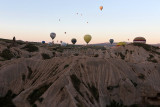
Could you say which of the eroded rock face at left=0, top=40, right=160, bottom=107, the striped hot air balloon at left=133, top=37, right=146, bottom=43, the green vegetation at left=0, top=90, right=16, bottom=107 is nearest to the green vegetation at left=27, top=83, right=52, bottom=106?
the eroded rock face at left=0, top=40, right=160, bottom=107

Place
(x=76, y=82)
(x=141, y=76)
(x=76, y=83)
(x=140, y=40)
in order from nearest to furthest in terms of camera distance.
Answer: (x=76, y=83)
(x=76, y=82)
(x=141, y=76)
(x=140, y=40)

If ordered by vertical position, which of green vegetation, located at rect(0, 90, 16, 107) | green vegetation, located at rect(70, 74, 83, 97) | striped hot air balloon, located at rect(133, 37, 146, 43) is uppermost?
striped hot air balloon, located at rect(133, 37, 146, 43)

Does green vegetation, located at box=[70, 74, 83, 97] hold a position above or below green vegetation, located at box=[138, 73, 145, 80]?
above

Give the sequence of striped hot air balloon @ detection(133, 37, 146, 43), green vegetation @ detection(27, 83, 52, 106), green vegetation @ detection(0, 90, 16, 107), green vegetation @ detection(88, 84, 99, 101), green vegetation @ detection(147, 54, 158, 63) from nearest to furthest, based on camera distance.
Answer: green vegetation @ detection(27, 83, 52, 106)
green vegetation @ detection(0, 90, 16, 107)
green vegetation @ detection(88, 84, 99, 101)
green vegetation @ detection(147, 54, 158, 63)
striped hot air balloon @ detection(133, 37, 146, 43)

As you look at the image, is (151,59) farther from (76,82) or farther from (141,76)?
(76,82)

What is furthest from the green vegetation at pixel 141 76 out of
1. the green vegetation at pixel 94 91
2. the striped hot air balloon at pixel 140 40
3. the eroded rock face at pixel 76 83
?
the striped hot air balloon at pixel 140 40

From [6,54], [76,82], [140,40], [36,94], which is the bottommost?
[36,94]

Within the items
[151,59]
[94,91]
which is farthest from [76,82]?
[151,59]

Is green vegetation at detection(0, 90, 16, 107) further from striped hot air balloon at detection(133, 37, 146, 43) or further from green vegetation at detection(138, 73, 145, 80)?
striped hot air balloon at detection(133, 37, 146, 43)
